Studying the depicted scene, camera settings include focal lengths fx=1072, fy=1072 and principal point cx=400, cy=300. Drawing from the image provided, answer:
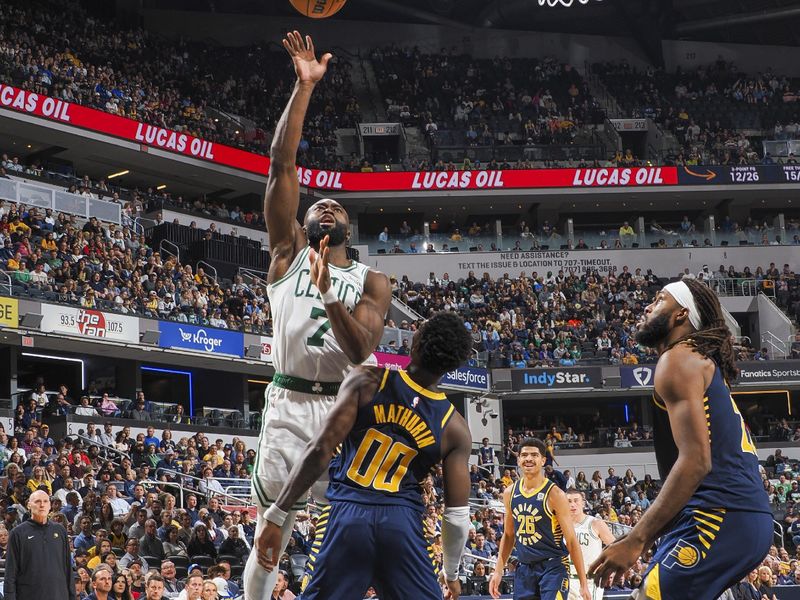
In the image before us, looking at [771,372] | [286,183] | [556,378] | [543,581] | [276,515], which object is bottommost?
[543,581]

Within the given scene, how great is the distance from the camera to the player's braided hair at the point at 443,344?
510 centimetres

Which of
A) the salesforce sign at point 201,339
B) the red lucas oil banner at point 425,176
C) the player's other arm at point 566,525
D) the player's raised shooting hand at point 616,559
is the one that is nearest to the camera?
the player's raised shooting hand at point 616,559

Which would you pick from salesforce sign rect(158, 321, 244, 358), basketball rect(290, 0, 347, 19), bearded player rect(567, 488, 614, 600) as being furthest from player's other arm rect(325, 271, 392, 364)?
salesforce sign rect(158, 321, 244, 358)

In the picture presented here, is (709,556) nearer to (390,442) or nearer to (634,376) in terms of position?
(390,442)

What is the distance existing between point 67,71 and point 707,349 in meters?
35.8

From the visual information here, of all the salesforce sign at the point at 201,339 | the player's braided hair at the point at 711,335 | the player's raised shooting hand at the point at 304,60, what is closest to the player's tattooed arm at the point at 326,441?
the player's braided hair at the point at 711,335

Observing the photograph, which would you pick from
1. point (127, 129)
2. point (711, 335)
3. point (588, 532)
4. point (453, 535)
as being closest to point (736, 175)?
point (127, 129)

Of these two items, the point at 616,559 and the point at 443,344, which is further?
the point at 443,344

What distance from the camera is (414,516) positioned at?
5059mm

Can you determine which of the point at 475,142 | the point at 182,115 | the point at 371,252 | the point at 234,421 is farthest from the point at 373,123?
the point at 234,421

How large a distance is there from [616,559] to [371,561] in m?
1.11

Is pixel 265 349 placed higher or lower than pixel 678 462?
higher

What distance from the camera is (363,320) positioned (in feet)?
18.9

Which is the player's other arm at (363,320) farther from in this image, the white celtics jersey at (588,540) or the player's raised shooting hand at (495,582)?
the white celtics jersey at (588,540)
